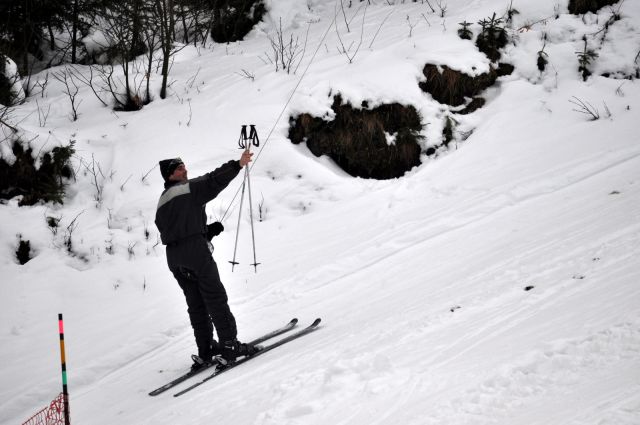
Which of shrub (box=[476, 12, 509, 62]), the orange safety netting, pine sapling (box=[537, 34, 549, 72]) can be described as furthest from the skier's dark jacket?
pine sapling (box=[537, 34, 549, 72])

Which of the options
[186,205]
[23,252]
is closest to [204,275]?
[186,205]

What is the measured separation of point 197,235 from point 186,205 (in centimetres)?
30

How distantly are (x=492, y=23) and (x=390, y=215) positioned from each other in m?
5.11

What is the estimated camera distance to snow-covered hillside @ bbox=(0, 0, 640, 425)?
3305 mm

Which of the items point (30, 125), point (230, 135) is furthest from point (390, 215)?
point (30, 125)

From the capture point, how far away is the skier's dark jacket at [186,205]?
485 cm

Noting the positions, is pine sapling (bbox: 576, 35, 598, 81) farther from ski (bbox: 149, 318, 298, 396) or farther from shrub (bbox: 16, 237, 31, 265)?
shrub (bbox: 16, 237, 31, 265)

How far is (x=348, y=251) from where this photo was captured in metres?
7.07

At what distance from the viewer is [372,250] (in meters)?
6.94

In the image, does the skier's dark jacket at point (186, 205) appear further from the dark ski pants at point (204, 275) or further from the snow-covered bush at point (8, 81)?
the snow-covered bush at point (8, 81)

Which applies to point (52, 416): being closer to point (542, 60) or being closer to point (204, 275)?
point (204, 275)

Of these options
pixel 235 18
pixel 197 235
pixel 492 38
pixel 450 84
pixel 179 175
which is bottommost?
pixel 197 235

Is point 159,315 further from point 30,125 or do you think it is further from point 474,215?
point 30,125

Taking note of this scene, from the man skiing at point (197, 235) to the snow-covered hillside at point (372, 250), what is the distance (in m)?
0.40
